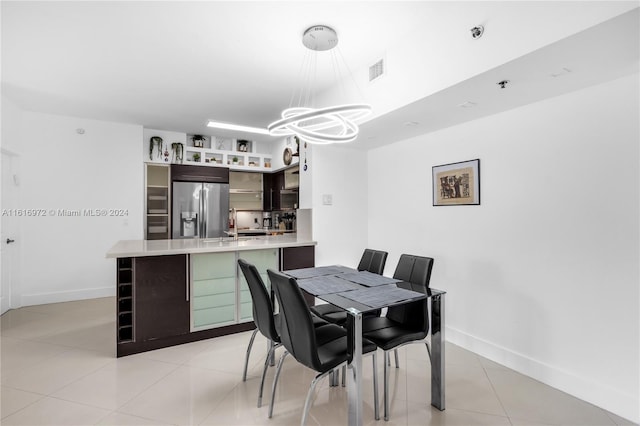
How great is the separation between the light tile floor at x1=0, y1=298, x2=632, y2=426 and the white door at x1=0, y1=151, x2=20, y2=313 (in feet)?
4.61

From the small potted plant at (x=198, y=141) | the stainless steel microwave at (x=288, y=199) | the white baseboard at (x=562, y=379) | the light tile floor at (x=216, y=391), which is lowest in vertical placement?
the light tile floor at (x=216, y=391)

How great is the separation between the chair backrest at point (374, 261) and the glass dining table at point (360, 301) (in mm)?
288

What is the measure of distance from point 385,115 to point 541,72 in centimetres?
121

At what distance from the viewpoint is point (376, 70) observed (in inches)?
119

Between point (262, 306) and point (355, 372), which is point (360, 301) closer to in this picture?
point (355, 372)

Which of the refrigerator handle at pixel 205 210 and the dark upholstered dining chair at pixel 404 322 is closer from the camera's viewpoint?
the dark upholstered dining chair at pixel 404 322

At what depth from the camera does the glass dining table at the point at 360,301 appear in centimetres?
172

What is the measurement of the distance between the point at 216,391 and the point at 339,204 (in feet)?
8.75

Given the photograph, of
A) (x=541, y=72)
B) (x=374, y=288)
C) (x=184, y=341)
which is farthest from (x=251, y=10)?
(x=184, y=341)

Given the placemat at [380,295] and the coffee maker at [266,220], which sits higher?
the coffee maker at [266,220]

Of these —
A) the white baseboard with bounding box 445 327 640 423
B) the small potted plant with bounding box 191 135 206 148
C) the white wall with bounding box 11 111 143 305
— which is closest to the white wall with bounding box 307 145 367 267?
the white baseboard with bounding box 445 327 640 423

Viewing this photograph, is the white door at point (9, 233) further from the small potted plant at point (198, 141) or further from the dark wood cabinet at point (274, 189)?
the dark wood cabinet at point (274, 189)

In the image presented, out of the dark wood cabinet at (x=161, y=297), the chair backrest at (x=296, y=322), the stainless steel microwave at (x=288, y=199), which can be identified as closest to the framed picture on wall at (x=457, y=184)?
the chair backrest at (x=296, y=322)

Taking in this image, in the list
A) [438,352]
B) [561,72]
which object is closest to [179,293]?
[438,352]
